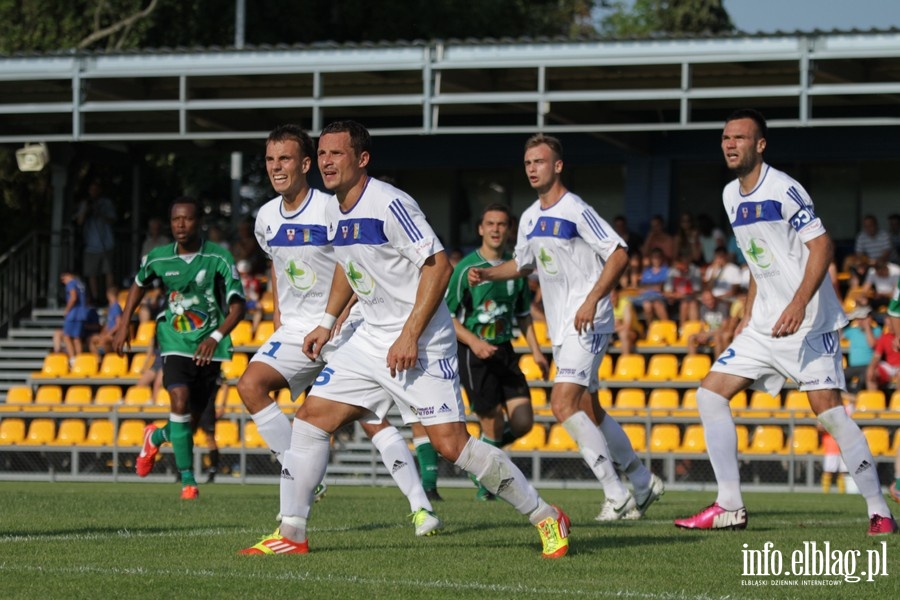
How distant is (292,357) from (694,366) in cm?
1038

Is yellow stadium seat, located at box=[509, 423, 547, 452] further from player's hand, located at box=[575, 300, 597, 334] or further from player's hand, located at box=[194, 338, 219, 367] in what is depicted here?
player's hand, located at box=[575, 300, 597, 334]

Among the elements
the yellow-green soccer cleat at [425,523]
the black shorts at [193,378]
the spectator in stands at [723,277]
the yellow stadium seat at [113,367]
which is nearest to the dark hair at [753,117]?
the yellow-green soccer cleat at [425,523]

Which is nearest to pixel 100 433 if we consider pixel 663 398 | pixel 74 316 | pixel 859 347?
pixel 74 316

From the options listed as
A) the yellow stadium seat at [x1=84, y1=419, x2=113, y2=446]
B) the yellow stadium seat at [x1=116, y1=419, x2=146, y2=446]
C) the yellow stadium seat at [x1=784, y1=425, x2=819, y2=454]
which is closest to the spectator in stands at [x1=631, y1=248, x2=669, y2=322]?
the yellow stadium seat at [x1=784, y1=425, x2=819, y2=454]

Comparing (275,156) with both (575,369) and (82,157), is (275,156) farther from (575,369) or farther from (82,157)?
(82,157)

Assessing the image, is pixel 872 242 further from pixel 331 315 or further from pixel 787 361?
pixel 331 315

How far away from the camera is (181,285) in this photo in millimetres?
12102

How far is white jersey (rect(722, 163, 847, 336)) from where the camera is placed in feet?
27.9

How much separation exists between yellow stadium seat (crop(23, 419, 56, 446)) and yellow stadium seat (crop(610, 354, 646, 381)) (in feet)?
24.7

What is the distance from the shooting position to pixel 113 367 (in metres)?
21.6

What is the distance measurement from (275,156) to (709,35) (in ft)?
39.0

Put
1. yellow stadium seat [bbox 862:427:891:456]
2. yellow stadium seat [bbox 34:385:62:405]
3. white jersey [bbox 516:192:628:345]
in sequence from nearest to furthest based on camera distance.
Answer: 1. white jersey [bbox 516:192:628:345]
2. yellow stadium seat [bbox 862:427:891:456]
3. yellow stadium seat [bbox 34:385:62:405]

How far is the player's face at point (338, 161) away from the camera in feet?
24.1

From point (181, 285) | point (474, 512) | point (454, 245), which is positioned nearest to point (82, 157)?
point (454, 245)
